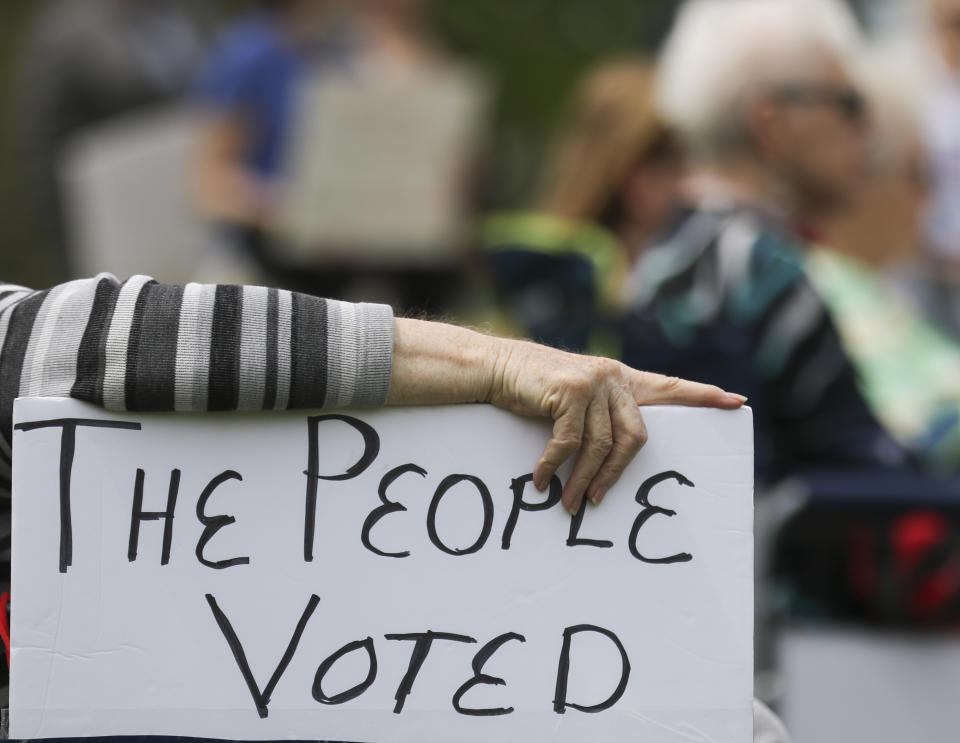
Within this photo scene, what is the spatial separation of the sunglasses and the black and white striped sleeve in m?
1.72

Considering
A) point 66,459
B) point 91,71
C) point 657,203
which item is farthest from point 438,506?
point 91,71

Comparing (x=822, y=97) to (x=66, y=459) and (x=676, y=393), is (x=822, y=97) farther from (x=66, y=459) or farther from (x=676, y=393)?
(x=66, y=459)

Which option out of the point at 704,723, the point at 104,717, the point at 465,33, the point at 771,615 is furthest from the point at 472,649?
the point at 465,33

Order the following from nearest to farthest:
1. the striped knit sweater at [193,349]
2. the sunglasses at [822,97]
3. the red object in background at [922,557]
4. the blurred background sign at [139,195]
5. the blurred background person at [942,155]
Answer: the striped knit sweater at [193,349]
the red object in background at [922,557]
the sunglasses at [822,97]
the blurred background person at [942,155]
the blurred background sign at [139,195]

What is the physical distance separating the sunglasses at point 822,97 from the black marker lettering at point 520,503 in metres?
1.71

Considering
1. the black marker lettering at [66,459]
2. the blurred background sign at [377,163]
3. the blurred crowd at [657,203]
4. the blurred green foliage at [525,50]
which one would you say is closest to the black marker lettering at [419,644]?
the black marker lettering at [66,459]

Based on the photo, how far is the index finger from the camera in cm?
156

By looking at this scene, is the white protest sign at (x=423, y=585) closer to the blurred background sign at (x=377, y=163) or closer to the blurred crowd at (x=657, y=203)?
the blurred crowd at (x=657, y=203)

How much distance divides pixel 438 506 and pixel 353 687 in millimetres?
212

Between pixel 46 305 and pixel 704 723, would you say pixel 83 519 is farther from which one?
pixel 704 723

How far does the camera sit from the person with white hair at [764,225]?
2652 millimetres

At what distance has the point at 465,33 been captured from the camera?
7727 millimetres

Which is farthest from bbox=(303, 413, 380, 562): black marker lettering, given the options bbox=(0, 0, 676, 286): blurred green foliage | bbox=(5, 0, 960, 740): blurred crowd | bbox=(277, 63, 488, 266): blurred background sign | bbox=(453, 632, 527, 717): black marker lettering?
bbox=(0, 0, 676, 286): blurred green foliage

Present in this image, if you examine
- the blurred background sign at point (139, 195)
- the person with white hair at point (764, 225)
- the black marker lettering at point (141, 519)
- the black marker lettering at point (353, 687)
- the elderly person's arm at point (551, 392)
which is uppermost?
the blurred background sign at point (139, 195)
